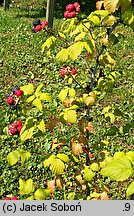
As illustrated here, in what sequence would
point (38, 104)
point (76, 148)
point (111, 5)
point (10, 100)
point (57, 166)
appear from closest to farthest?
1. point (111, 5)
2. point (57, 166)
3. point (38, 104)
4. point (10, 100)
5. point (76, 148)

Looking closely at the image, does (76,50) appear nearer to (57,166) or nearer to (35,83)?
(57,166)

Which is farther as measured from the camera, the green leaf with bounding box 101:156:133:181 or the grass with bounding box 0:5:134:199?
the grass with bounding box 0:5:134:199

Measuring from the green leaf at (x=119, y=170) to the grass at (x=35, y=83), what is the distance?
4.35 feet

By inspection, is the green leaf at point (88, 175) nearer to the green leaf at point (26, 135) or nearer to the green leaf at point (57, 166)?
the green leaf at point (57, 166)

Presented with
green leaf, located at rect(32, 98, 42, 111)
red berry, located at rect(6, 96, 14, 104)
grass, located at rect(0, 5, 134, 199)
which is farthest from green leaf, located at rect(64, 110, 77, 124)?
grass, located at rect(0, 5, 134, 199)

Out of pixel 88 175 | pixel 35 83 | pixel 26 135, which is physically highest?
pixel 35 83

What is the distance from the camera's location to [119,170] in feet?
6.09

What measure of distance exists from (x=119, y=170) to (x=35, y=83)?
5.25 meters

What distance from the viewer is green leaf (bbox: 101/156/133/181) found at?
6.01 feet

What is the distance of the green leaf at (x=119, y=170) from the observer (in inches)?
72.1

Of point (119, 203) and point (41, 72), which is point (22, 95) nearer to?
point (119, 203)

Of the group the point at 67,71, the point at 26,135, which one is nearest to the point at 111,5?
the point at 26,135

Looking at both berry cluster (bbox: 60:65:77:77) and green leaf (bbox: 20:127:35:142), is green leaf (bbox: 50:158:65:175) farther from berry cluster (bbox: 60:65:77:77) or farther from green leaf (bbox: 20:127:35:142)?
berry cluster (bbox: 60:65:77:77)

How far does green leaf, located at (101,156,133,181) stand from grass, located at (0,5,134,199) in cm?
133
